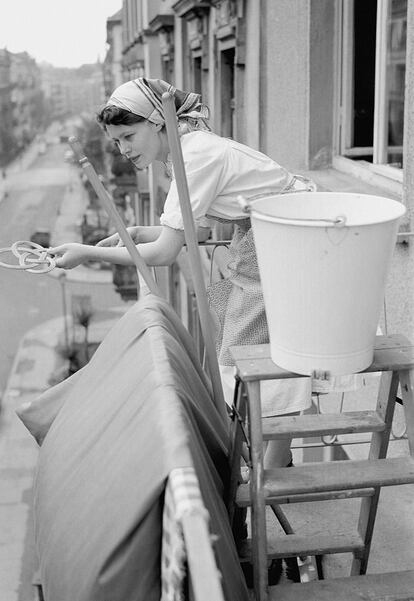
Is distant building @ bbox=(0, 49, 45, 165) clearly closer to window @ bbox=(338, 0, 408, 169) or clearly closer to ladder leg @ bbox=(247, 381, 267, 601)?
window @ bbox=(338, 0, 408, 169)

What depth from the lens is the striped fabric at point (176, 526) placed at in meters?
Result: 1.32

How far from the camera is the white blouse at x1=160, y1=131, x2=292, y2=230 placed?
2432mm

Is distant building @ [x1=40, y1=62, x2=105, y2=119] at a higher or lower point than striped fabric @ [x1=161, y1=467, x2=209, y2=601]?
higher

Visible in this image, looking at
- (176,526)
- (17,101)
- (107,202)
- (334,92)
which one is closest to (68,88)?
(17,101)

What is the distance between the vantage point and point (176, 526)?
1360 mm

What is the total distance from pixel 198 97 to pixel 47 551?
4.85 feet

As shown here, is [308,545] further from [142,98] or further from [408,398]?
[142,98]

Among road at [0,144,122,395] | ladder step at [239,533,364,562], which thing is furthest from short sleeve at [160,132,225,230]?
road at [0,144,122,395]

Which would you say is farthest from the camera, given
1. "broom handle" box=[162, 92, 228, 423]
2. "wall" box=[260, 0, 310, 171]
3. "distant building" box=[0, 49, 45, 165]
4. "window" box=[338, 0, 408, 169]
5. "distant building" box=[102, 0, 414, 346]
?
"distant building" box=[0, 49, 45, 165]

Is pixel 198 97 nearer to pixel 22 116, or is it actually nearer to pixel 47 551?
pixel 47 551

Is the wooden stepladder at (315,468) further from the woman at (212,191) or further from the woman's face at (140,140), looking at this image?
the woman's face at (140,140)

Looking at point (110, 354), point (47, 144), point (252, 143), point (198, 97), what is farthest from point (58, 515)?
point (47, 144)

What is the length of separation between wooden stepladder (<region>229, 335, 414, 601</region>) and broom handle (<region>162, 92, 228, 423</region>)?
9cm

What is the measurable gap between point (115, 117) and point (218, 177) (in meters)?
0.34
